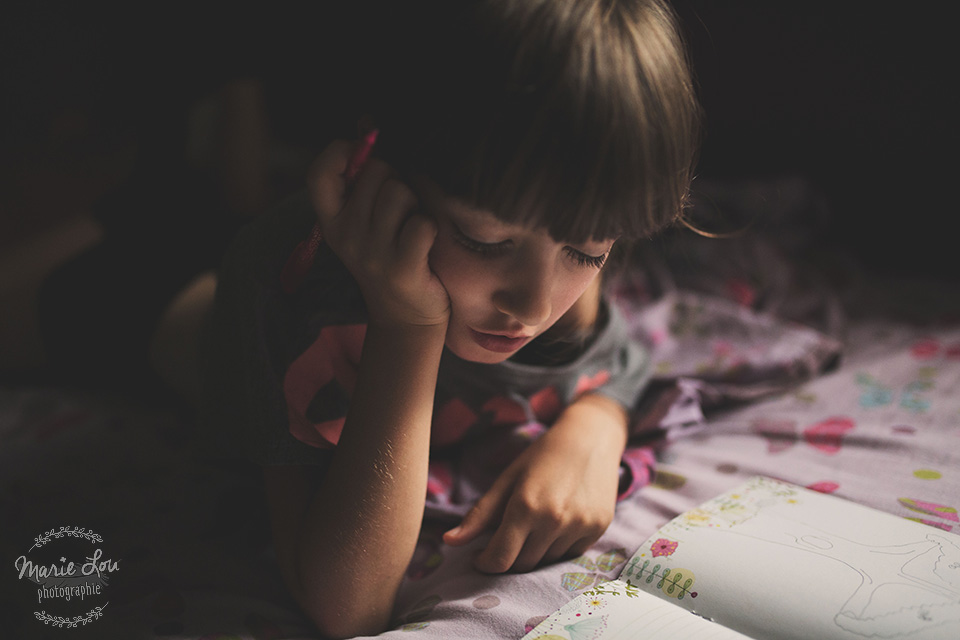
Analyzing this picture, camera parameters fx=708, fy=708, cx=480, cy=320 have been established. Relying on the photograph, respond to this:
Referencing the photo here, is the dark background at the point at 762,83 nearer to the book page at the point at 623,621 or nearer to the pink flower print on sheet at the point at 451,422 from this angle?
the pink flower print on sheet at the point at 451,422

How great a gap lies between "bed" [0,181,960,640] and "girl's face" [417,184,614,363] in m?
0.22

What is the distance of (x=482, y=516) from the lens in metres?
0.60

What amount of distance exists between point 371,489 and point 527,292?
19 cm

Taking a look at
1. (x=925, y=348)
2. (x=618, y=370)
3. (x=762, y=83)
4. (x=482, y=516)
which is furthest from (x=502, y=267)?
(x=762, y=83)

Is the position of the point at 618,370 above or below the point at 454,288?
below

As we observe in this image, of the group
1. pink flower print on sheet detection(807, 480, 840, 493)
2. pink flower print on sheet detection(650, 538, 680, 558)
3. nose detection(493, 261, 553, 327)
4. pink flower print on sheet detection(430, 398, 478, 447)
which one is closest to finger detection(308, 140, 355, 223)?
nose detection(493, 261, 553, 327)

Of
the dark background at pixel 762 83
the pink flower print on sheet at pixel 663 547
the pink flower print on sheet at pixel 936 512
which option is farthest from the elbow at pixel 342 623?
the dark background at pixel 762 83

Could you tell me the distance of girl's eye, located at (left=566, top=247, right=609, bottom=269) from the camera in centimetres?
49

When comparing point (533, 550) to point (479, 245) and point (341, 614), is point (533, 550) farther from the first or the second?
point (479, 245)

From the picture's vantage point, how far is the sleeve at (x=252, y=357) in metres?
0.60

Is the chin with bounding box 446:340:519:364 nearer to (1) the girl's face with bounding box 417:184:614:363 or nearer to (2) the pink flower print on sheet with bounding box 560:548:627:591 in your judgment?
(1) the girl's face with bounding box 417:184:614:363

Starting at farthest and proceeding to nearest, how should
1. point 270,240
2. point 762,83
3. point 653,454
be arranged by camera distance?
point 762,83
point 653,454
point 270,240

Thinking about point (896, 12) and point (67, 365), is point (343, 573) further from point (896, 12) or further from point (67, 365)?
point (896, 12)

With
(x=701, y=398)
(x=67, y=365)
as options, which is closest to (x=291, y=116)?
(x=67, y=365)
